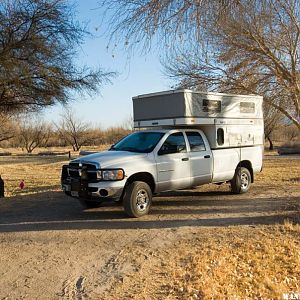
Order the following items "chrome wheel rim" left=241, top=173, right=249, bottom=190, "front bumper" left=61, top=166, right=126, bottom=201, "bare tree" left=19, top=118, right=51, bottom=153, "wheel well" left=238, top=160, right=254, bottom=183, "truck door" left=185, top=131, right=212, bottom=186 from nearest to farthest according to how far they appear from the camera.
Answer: "front bumper" left=61, top=166, right=126, bottom=201 < "truck door" left=185, top=131, right=212, bottom=186 < "chrome wheel rim" left=241, top=173, right=249, bottom=190 < "wheel well" left=238, top=160, right=254, bottom=183 < "bare tree" left=19, top=118, right=51, bottom=153

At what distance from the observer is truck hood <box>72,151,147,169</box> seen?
329 inches

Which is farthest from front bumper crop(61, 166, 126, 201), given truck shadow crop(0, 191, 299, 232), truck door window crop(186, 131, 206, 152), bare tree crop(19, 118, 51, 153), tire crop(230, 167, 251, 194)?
bare tree crop(19, 118, 51, 153)

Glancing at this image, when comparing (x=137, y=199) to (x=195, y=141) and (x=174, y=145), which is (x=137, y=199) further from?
(x=195, y=141)

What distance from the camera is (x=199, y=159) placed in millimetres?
10008

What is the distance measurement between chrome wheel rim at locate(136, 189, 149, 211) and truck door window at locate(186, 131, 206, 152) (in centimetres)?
194

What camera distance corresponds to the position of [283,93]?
17234 mm

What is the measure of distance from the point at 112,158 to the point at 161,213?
161 cm

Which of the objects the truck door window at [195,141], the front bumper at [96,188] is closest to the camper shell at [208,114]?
the truck door window at [195,141]

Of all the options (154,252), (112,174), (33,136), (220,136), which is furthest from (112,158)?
(33,136)

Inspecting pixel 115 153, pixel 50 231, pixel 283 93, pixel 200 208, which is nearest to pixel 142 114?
pixel 115 153

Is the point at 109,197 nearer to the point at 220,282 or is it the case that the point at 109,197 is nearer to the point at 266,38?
the point at 220,282

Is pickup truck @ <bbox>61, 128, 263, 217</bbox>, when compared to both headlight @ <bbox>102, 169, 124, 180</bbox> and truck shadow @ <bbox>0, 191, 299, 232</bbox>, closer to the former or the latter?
headlight @ <bbox>102, 169, 124, 180</bbox>

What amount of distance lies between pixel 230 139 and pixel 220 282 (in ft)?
21.1

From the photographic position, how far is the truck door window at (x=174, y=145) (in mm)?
9336
